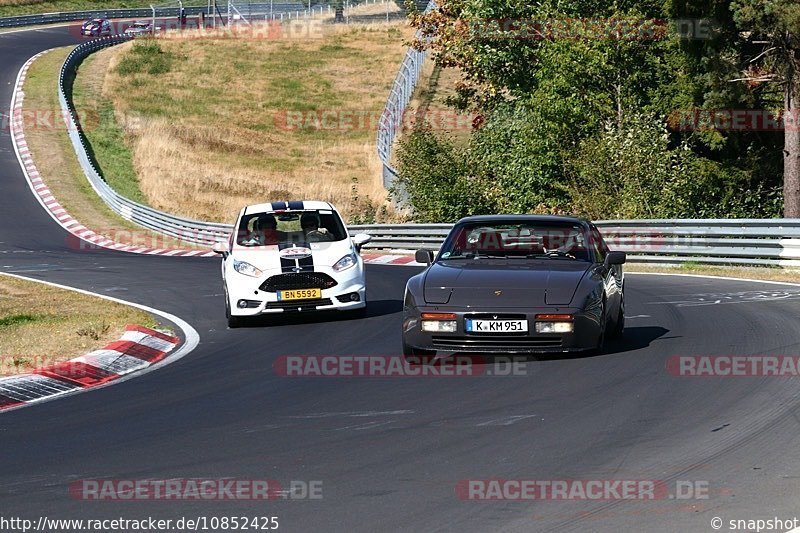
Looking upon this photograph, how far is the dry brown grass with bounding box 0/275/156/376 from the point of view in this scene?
12.8 m

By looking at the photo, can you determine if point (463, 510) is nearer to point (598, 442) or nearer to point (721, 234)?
point (598, 442)

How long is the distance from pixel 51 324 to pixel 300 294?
330cm

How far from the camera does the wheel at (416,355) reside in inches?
457

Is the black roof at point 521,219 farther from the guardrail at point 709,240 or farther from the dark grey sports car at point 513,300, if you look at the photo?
the guardrail at point 709,240

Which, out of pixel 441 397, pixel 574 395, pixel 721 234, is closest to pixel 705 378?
pixel 574 395

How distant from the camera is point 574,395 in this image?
959 cm

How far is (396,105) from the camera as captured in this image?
5534 centimetres

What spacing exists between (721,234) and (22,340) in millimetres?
13388

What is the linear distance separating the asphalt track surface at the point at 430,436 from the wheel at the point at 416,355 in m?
0.84

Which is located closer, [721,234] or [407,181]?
Answer: [721,234]
